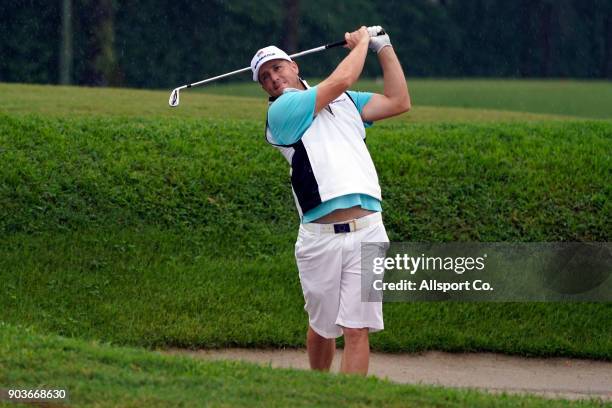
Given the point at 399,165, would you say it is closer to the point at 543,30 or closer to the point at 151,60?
the point at 151,60

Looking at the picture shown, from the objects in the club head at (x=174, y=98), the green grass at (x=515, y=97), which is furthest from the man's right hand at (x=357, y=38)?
the green grass at (x=515, y=97)

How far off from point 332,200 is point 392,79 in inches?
32.8

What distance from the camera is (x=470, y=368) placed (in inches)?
327

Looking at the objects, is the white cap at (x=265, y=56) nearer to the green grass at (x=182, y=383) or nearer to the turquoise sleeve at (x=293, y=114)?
the turquoise sleeve at (x=293, y=114)

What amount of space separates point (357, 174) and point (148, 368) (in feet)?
4.46

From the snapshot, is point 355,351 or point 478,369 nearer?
point 355,351

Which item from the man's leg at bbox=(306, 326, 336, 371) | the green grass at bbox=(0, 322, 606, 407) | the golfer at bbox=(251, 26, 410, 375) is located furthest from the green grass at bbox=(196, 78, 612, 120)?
the green grass at bbox=(0, 322, 606, 407)

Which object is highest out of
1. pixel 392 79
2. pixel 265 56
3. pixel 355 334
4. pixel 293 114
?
pixel 265 56

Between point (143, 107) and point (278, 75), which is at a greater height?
point (278, 75)

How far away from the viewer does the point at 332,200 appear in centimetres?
608

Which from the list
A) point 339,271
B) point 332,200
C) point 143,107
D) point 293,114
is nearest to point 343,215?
point 332,200

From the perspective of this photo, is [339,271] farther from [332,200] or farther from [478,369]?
[478,369]

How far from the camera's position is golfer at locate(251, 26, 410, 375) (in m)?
6.11

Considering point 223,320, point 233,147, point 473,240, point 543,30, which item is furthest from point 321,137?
point 543,30
